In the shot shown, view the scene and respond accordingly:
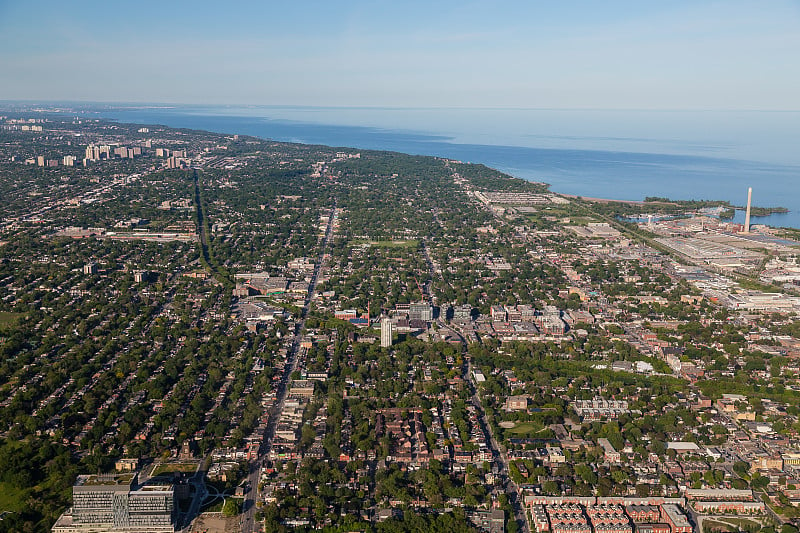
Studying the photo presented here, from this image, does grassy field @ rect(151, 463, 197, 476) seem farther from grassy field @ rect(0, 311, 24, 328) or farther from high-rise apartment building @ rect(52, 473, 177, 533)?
grassy field @ rect(0, 311, 24, 328)

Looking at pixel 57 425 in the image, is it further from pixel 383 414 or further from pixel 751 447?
pixel 751 447

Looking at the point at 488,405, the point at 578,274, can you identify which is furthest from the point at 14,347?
the point at 578,274

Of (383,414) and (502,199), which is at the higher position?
(502,199)

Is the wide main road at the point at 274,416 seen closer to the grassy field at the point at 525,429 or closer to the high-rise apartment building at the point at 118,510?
the high-rise apartment building at the point at 118,510

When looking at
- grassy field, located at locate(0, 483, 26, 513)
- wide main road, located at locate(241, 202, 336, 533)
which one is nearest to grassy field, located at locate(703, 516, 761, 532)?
wide main road, located at locate(241, 202, 336, 533)

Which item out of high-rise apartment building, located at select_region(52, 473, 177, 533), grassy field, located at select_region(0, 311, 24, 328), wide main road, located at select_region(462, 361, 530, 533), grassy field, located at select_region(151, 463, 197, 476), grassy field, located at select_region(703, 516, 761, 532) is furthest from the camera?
grassy field, located at select_region(0, 311, 24, 328)

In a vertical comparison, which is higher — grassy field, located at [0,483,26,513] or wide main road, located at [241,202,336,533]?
wide main road, located at [241,202,336,533]
